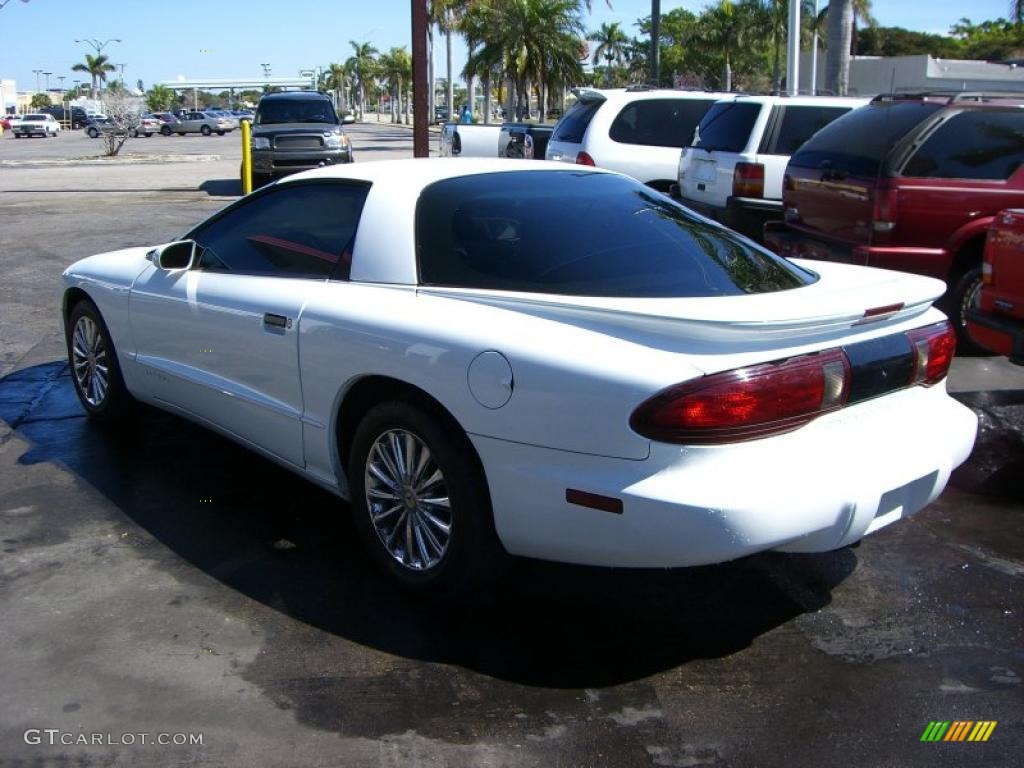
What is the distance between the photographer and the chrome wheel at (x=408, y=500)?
152 inches

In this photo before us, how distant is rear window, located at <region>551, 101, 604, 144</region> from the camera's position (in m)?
12.6

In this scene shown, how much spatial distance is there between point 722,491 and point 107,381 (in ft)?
13.1

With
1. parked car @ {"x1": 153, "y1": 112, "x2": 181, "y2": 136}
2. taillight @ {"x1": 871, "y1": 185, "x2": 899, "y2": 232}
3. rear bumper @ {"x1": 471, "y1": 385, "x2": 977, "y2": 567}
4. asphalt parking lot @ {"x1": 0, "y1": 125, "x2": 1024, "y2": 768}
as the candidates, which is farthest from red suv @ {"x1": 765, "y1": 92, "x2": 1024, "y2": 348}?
parked car @ {"x1": 153, "y1": 112, "x2": 181, "y2": 136}

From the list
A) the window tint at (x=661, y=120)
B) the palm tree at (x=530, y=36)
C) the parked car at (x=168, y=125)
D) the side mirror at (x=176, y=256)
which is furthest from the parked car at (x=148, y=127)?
the side mirror at (x=176, y=256)

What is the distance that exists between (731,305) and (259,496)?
264cm

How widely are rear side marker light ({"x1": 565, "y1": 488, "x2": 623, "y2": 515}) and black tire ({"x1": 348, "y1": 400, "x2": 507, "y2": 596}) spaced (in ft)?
1.33

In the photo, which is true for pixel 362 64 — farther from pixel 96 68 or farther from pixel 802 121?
pixel 802 121

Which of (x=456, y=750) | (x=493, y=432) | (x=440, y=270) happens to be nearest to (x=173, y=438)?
(x=440, y=270)

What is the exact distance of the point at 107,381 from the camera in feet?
19.7

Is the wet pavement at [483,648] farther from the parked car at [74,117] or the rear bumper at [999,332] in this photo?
the parked car at [74,117]

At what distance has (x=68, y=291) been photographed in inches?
247

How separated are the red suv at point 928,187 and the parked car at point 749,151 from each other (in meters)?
2.33

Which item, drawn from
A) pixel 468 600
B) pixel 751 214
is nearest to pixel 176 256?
pixel 468 600

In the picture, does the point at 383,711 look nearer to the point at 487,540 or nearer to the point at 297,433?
the point at 487,540
